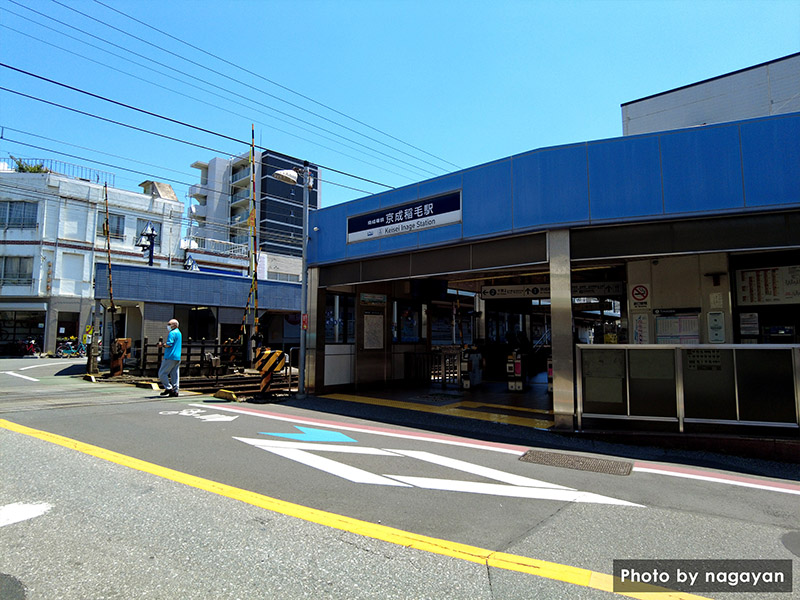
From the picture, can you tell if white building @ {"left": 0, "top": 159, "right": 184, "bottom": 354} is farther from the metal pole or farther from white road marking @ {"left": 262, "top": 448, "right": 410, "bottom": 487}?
white road marking @ {"left": 262, "top": 448, "right": 410, "bottom": 487}

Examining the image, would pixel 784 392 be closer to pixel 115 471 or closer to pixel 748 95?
pixel 115 471

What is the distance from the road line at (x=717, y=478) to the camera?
17.5 ft

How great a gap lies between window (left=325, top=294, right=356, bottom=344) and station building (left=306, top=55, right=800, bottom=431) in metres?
0.11

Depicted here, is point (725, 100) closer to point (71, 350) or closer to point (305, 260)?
point (305, 260)

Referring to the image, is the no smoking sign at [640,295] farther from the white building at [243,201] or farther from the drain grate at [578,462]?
the white building at [243,201]

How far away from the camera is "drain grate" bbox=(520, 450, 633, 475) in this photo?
6051 millimetres

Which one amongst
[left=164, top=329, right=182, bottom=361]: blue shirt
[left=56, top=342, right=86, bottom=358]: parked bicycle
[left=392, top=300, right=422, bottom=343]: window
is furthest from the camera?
[left=56, top=342, right=86, bottom=358]: parked bicycle

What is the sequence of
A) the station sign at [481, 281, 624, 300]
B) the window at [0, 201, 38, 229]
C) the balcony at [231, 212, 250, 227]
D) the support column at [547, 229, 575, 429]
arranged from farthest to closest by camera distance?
1. the balcony at [231, 212, 250, 227]
2. the window at [0, 201, 38, 229]
3. the station sign at [481, 281, 624, 300]
4. the support column at [547, 229, 575, 429]

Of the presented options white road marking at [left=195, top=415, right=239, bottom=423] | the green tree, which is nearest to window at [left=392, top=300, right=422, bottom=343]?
white road marking at [left=195, top=415, right=239, bottom=423]

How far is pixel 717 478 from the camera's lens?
18.7 feet

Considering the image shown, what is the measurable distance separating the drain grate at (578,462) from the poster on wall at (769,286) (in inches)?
199

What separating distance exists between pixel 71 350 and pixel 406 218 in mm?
Result: 31687

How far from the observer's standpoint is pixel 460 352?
13.9 metres

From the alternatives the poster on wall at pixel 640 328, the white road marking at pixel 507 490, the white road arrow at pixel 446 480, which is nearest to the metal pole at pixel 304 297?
the white road arrow at pixel 446 480
